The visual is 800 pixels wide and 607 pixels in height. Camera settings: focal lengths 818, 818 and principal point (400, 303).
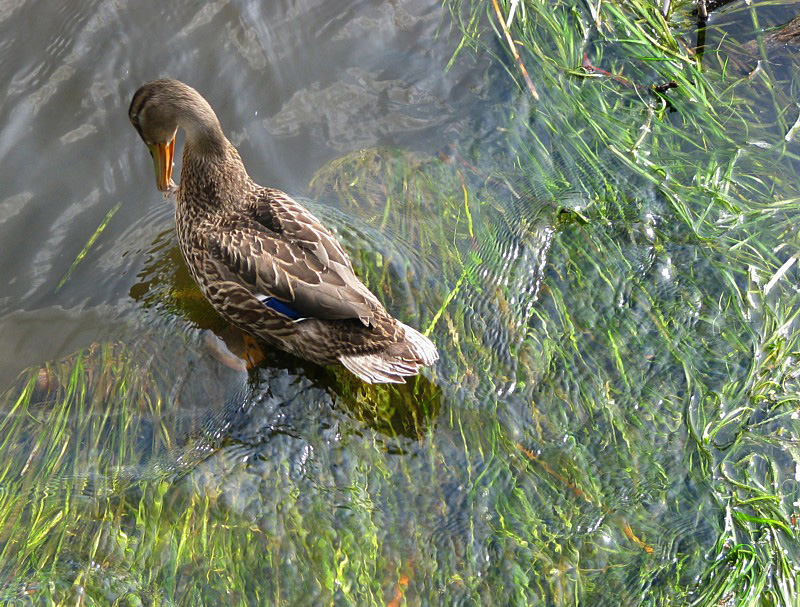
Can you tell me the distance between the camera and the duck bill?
4.46 m

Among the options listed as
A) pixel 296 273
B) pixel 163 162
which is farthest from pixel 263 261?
pixel 163 162

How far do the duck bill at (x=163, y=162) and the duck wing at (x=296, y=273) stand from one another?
70cm

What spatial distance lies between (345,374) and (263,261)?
0.70 m

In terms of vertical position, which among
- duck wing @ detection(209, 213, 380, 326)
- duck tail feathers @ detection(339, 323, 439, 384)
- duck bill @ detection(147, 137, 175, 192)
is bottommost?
duck tail feathers @ detection(339, 323, 439, 384)

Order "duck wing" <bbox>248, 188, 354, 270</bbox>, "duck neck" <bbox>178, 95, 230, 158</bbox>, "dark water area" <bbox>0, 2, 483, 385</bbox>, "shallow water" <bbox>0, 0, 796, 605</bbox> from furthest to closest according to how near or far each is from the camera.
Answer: "dark water area" <bbox>0, 2, 483, 385</bbox> → "duck neck" <bbox>178, 95, 230, 158</bbox> → "duck wing" <bbox>248, 188, 354, 270</bbox> → "shallow water" <bbox>0, 0, 796, 605</bbox>

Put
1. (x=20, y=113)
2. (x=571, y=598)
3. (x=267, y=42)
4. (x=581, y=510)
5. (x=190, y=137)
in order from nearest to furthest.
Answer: (x=571, y=598), (x=581, y=510), (x=190, y=137), (x=20, y=113), (x=267, y=42)

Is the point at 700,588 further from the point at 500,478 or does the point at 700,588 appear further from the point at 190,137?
the point at 190,137

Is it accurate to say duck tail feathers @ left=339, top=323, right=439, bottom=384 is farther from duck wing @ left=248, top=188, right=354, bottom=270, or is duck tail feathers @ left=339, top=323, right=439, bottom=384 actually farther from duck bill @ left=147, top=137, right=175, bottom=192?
duck bill @ left=147, top=137, right=175, bottom=192

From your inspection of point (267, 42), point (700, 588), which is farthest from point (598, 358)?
point (267, 42)

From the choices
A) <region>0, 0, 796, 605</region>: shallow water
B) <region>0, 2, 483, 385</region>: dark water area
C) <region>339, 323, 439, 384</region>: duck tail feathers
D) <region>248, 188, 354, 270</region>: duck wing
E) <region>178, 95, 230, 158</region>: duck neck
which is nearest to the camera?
<region>0, 0, 796, 605</region>: shallow water

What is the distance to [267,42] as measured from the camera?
5.23m

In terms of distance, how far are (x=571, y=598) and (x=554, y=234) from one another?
1947mm

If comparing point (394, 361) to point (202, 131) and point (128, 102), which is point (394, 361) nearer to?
point (202, 131)

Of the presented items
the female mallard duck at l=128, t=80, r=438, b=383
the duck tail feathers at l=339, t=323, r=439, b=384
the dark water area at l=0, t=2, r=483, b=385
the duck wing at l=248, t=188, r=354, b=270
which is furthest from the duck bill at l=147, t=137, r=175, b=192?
the duck tail feathers at l=339, t=323, r=439, b=384
